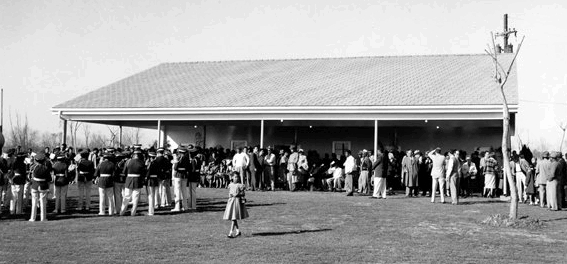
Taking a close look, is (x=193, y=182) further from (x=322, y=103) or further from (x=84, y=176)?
(x=322, y=103)

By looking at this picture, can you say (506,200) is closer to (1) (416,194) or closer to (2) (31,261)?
(1) (416,194)

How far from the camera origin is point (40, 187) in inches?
575

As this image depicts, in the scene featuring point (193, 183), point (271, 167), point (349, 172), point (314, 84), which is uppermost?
point (314, 84)

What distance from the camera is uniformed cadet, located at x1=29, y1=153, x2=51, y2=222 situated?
1450 centimetres

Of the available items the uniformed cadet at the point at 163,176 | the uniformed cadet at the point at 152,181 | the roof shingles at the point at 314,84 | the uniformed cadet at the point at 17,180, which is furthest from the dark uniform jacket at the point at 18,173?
the roof shingles at the point at 314,84

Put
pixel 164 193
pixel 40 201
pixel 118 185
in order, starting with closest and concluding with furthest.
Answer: pixel 40 201 < pixel 118 185 < pixel 164 193

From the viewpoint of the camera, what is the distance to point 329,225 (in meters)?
13.8

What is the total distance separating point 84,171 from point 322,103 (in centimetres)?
976

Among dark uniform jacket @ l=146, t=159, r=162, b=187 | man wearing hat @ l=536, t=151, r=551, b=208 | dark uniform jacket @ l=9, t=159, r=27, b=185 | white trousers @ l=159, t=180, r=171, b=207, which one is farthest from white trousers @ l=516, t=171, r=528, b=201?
dark uniform jacket @ l=9, t=159, r=27, b=185

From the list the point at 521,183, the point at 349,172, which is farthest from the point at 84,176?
the point at 521,183

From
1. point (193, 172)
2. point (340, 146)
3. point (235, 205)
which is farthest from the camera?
point (340, 146)

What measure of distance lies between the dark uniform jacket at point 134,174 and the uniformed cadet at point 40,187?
1.85 m

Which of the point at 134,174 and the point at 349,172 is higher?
the point at 349,172

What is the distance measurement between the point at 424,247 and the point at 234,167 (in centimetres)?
1238
